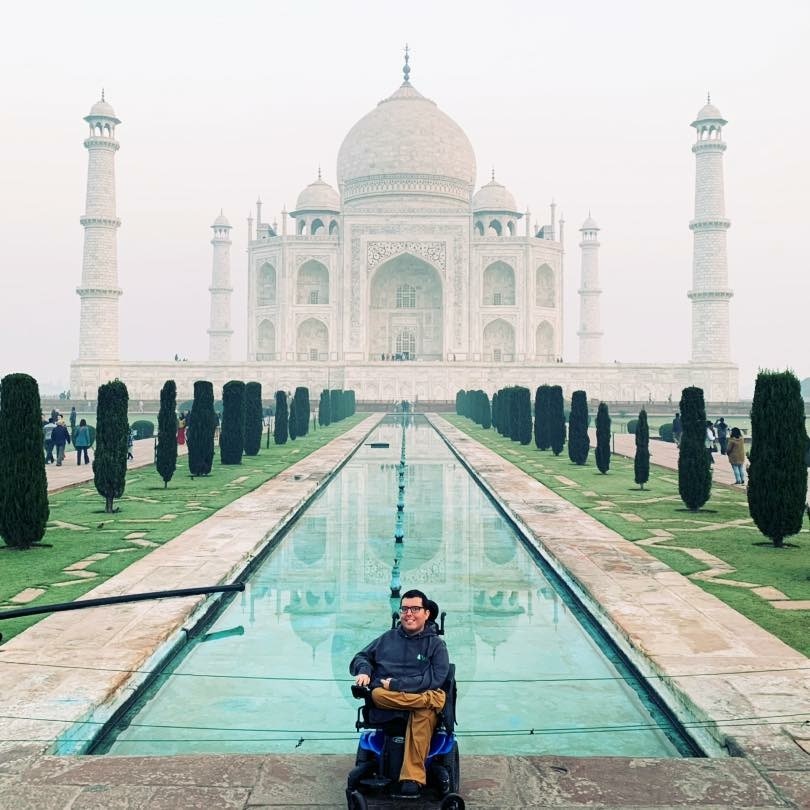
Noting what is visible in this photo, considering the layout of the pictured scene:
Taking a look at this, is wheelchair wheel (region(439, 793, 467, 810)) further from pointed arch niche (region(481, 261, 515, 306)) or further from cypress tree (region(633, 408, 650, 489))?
pointed arch niche (region(481, 261, 515, 306))

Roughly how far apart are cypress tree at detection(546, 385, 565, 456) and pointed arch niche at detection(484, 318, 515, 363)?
28.7 meters

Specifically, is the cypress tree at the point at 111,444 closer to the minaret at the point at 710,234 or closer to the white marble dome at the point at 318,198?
the minaret at the point at 710,234

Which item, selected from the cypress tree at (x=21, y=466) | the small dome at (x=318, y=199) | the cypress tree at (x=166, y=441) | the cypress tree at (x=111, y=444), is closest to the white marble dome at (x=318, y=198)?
the small dome at (x=318, y=199)

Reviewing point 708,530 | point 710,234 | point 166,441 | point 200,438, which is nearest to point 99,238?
point 710,234

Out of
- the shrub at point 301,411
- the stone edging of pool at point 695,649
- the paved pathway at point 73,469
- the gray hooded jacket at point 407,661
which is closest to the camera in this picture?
the gray hooded jacket at point 407,661

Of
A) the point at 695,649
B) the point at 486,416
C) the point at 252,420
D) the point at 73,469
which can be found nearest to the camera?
the point at 695,649

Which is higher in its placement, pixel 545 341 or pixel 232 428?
pixel 545 341

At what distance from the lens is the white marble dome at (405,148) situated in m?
50.7

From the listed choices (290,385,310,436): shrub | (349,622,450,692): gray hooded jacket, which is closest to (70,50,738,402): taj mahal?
(290,385,310,436): shrub

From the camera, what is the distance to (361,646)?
554 cm

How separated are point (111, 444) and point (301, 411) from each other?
48.4ft

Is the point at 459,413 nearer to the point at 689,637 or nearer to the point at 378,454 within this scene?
the point at 378,454

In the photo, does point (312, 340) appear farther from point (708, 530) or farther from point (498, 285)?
point (708, 530)

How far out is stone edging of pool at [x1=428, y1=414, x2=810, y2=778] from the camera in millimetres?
3820
